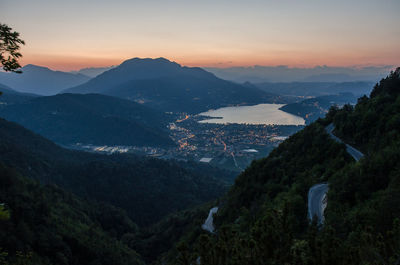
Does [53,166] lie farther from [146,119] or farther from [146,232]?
[146,119]

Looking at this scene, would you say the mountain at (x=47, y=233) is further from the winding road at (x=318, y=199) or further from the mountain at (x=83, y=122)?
the mountain at (x=83, y=122)

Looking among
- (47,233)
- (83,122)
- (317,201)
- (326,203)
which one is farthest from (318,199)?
(83,122)

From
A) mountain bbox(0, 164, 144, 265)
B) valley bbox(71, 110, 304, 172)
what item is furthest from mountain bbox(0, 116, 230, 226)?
valley bbox(71, 110, 304, 172)

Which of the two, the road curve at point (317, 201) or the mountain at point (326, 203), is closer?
the mountain at point (326, 203)

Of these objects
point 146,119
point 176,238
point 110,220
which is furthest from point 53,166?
point 146,119

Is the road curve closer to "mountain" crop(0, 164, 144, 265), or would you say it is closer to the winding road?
the winding road

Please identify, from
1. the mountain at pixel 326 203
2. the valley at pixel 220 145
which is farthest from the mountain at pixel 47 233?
the valley at pixel 220 145
